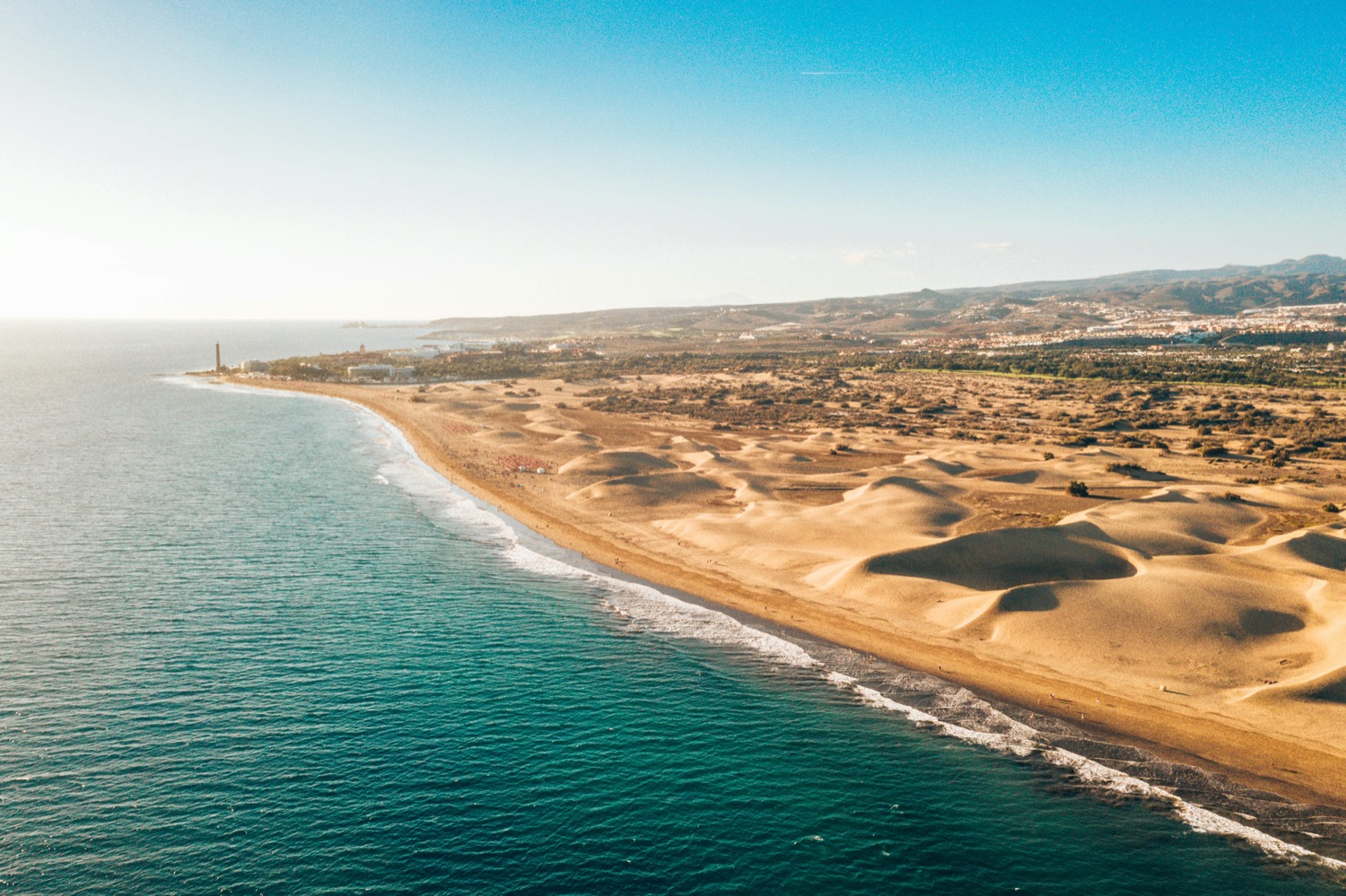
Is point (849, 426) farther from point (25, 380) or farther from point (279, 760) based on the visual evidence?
point (25, 380)

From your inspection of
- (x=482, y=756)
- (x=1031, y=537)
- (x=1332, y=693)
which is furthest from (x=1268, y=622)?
(x=482, y=756)

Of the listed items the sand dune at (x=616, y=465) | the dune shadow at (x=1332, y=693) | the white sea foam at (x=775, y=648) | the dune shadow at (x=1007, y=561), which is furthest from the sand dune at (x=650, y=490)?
the dune shadow at (x=1332, y=693)

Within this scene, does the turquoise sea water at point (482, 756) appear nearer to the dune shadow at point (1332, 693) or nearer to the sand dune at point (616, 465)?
the dune shadow at point (1332, 693)

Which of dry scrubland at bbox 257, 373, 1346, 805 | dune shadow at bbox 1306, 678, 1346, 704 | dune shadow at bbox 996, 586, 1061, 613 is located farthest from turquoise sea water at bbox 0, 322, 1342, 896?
dune shadow at bbox 1306, 678, 1346, 704

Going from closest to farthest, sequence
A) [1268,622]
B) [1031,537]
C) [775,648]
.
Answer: [1268,622], [775,648], [1031,537]

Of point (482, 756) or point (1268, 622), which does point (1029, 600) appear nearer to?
point (1268, 622)

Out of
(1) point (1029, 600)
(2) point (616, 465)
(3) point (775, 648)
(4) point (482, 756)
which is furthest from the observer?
(2) point (616, 465)
